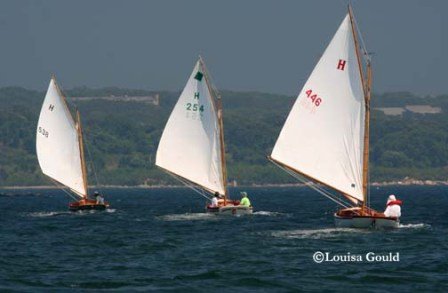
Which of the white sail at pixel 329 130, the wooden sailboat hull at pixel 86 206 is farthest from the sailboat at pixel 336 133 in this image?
the wooden sailboat hull at pixel 86 206

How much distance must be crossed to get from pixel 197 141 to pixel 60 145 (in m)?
14.7

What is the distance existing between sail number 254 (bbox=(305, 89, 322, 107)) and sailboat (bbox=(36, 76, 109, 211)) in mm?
38700

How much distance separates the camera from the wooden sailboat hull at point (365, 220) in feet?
227

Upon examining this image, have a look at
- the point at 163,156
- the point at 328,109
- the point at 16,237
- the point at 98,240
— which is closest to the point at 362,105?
the point at 328,109

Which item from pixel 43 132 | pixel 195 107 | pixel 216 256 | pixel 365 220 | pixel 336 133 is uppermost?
pixel 195 107

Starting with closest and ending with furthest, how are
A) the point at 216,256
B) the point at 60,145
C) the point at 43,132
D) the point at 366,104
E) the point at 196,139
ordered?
the point at 216,256 < the point at 366,104 < the point at 196,139 < the point at 60,145 < the point at 43,132

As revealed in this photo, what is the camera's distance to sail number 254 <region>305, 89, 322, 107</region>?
7006cm

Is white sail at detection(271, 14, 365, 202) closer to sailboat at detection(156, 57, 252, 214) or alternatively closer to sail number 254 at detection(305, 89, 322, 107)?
sail number 254 at detection(305, 89, 322, 107)

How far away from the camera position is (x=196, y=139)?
97688mm

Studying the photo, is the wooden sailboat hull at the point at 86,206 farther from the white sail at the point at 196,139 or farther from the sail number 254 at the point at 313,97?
the sail number 254 at the point at 313,97

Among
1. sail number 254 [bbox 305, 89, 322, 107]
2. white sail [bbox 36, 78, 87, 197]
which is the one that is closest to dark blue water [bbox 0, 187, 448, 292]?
sail number 254 [bbox 305, 89, 322, 107]

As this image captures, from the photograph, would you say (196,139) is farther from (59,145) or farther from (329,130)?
(329,130)

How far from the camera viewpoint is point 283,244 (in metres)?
61.9

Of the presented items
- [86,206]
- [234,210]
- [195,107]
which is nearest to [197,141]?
[195,107]
